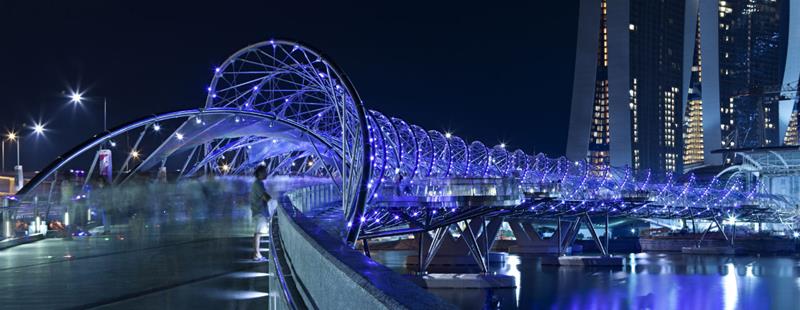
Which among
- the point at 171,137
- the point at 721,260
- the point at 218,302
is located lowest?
the point at 721,260

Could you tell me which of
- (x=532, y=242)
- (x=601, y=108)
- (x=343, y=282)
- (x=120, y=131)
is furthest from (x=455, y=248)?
(x=601, y=108)

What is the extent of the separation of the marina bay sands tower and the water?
3126 inches

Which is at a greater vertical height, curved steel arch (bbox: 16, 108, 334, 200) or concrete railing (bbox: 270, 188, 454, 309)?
curved steel arch (bbox: 16, 108, 334, 200)

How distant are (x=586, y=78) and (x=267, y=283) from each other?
16889 cm

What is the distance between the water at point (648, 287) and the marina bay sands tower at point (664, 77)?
7939 centimetres

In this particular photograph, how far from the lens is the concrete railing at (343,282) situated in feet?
12.9

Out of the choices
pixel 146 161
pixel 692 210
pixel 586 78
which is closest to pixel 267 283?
pixel 146 161

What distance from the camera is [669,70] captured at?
189000 millimetres

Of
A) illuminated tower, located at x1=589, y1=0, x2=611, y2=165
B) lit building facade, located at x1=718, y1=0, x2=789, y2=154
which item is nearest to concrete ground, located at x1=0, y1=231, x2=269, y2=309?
lit building facade, located at x1=718, y1=0, x2=789, y2=154

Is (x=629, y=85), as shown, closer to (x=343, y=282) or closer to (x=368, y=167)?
(x=368, y=167)

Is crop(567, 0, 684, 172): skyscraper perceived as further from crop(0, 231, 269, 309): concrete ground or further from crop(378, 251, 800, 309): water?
crop(0, 231, 269, 309): concrete ground

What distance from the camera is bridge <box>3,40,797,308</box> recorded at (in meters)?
15.5

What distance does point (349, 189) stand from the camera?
1788 inches

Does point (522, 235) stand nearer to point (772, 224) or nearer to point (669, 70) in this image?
point (772, 224)
